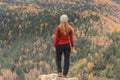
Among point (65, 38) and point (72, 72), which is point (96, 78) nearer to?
point (72, 72)

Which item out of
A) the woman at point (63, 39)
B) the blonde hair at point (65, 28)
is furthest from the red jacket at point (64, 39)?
the blonde hair at point (65, 28)

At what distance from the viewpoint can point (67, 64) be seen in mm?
24531

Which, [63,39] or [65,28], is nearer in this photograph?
[65,28]

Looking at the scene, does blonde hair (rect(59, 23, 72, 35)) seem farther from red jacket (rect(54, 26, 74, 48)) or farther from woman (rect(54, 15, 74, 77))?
red jacket (rect(54, 26, 74, 48))

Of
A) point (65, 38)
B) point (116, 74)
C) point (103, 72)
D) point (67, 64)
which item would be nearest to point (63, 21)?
point (65, 38)

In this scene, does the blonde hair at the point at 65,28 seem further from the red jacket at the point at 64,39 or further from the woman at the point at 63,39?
the red jacket at the point at 64,39

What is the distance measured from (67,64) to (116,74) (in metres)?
161

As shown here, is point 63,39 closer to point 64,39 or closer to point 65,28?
point 64,39

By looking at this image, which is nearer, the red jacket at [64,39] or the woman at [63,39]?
the woman at [63,39]

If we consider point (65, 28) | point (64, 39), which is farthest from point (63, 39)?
point (65, 28)

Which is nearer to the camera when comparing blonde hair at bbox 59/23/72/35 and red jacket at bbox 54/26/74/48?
blonde hair at bbox 59/23/72/35

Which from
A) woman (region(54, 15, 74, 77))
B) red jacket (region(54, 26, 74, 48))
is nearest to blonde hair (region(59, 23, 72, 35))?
woman (region(54, 15, 74, 77))

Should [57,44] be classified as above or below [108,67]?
above

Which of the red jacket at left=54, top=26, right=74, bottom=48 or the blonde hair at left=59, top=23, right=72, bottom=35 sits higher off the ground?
the blonde hair at left=59, top=23, right=72, bottom=35
